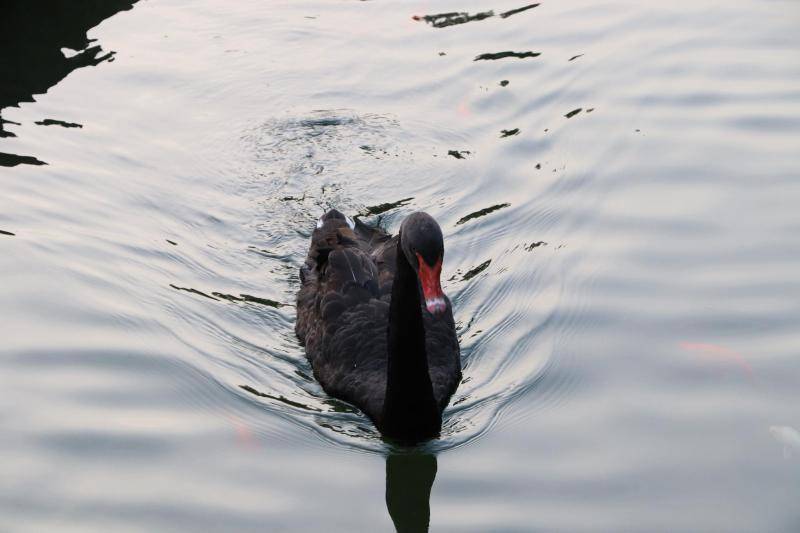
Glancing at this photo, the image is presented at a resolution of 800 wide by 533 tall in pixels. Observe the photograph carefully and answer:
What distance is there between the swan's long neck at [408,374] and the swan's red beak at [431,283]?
1.48ft

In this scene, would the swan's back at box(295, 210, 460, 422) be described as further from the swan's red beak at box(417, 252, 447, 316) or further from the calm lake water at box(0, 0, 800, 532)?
the swan's red beak at box(417, 252, 447, 316)

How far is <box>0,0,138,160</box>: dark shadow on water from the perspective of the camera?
11.6 meters

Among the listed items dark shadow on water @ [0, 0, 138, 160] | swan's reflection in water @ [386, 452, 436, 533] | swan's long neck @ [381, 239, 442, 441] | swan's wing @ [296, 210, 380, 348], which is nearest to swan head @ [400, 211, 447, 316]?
swan's long neck @ [381, 239, 442, 441]

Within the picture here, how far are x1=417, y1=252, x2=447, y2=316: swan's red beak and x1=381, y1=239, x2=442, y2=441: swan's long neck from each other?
450mm

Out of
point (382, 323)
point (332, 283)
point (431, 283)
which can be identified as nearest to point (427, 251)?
point (431, 283)

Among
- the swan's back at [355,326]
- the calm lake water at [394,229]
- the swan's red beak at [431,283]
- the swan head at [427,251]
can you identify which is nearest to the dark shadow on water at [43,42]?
the calm lake water at [394,229]

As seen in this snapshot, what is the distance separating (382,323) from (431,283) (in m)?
1.48

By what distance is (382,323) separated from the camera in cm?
729

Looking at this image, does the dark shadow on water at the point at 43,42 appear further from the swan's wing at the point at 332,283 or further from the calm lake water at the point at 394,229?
the swan's wing at the point at 332,283

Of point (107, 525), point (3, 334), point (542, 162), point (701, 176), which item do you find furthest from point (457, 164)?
point (107, 525)

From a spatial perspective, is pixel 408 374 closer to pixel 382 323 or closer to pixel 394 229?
pixel 382 323

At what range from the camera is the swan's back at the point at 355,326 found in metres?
7.00

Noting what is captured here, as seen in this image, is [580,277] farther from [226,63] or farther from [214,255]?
[226,63]

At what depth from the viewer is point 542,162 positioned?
32.6 feet
